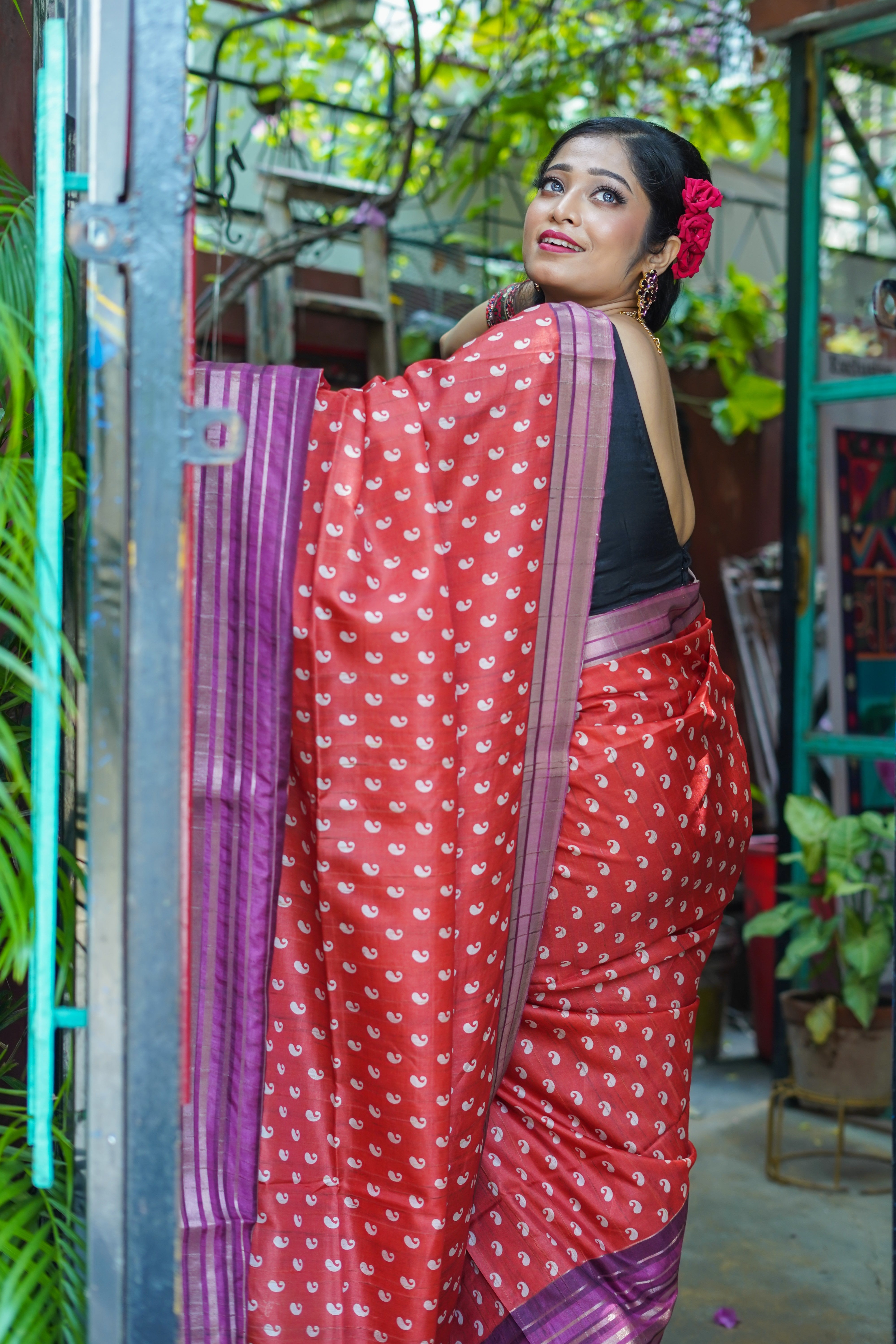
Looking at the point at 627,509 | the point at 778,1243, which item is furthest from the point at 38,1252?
the point at 778,1243

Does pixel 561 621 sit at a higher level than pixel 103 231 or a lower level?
lower

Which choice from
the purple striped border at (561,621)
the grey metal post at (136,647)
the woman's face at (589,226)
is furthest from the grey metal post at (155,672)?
the woman's face at (589,226)

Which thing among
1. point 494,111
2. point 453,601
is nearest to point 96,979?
point 453,601

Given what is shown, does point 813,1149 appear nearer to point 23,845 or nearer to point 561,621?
point 561,621

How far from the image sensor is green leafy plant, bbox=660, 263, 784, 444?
4.82m

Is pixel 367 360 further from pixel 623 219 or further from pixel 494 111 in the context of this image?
pixel 623 219

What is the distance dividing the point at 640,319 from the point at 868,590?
2014 millimetres

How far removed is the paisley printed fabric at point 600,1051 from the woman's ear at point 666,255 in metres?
0.57

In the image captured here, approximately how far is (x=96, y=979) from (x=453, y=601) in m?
0.60

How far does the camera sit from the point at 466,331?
2.07 meters

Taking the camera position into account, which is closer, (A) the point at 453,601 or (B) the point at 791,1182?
(A) the point at 453,601

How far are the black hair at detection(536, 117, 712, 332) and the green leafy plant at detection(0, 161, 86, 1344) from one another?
784 mm

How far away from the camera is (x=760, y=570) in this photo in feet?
16.7

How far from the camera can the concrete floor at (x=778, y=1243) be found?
2359 millimetres
